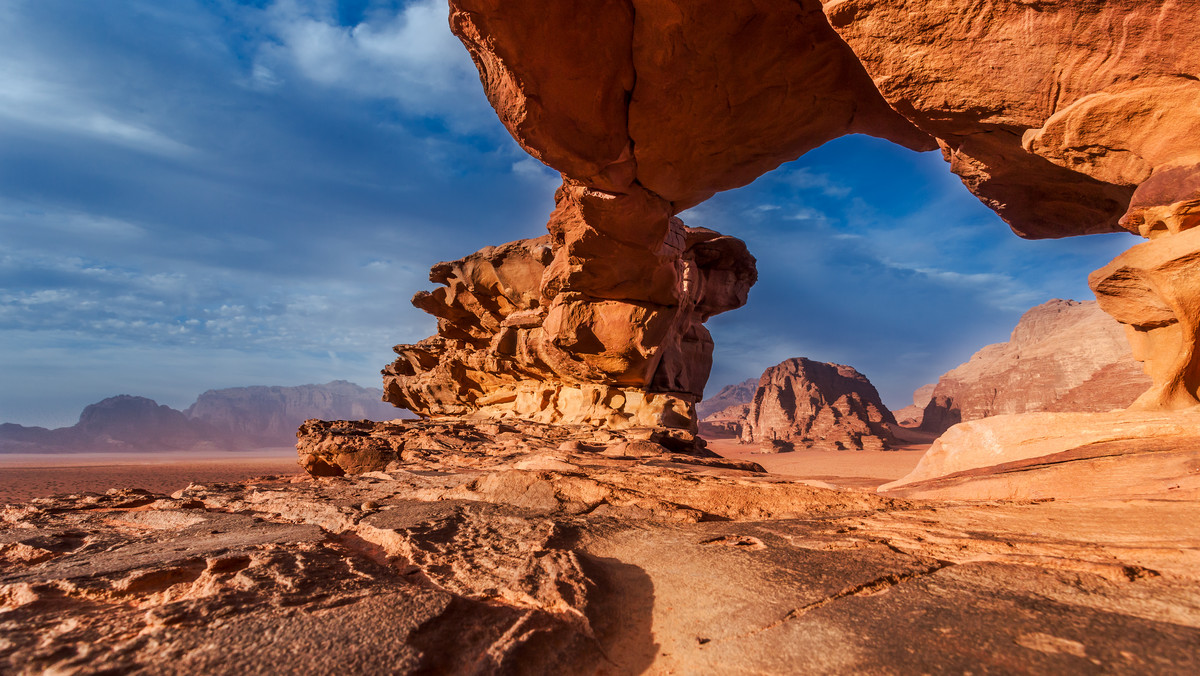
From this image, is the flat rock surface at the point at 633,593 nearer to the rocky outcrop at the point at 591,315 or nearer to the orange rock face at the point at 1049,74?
the orange rock face at the point at 1049,74

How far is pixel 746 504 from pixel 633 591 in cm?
142

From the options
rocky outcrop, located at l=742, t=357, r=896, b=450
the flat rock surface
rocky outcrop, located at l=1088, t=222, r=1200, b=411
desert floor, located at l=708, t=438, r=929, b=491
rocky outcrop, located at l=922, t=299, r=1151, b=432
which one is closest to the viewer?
the flat rock surface

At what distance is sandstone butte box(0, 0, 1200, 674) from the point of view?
4.52ft

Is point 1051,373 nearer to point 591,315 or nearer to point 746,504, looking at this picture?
point 591,315

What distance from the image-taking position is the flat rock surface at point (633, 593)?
1.26m

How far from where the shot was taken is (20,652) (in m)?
1.26

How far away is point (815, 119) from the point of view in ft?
19.4

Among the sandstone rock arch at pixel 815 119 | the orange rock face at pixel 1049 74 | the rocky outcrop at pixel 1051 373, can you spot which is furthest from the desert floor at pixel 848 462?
the orange rock face at pixel 1049 74

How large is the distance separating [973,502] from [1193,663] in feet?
6.02

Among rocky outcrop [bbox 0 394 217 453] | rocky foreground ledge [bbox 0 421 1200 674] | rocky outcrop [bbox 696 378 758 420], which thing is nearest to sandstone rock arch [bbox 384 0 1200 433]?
rocky foreground ledge [bbox 0 421 1200 674]

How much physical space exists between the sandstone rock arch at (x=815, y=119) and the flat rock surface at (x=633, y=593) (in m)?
2.44

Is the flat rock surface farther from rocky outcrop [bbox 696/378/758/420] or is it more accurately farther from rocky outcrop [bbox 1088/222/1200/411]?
rocky outcrop [bbox 696/378/758/420]

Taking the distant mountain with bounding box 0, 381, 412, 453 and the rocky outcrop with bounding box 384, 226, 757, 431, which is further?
the distant mountain with bounding box 0, 381, 412, 453

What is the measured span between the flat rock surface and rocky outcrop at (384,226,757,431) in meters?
5.84
